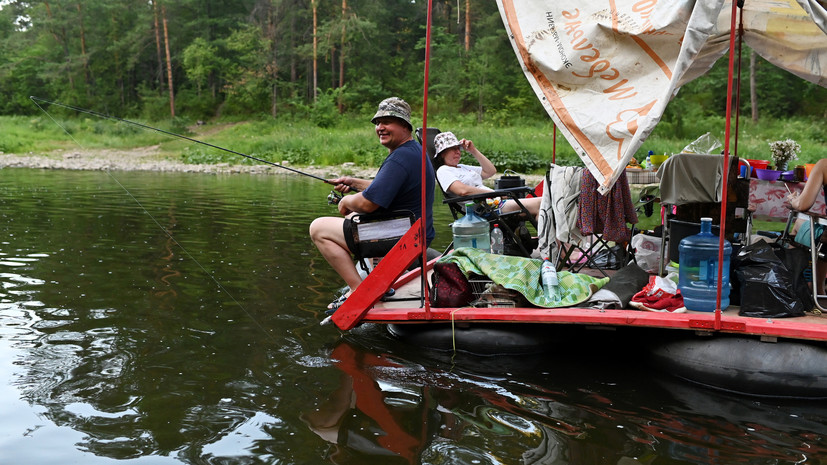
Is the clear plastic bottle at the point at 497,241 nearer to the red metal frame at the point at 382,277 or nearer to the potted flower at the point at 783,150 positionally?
the red metal frame at the point at 382,277

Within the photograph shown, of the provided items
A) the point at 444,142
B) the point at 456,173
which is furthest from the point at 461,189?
the point at 444,142

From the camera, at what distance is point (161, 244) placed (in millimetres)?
9734

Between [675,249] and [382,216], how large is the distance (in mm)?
2112

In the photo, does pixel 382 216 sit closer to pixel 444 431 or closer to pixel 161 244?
pixel 444 431

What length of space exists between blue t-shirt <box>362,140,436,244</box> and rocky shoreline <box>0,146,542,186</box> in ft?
59.5

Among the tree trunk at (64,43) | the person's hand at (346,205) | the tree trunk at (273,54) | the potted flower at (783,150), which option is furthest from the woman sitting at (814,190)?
the tree trunk at (64,43)

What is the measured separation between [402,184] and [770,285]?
246cm

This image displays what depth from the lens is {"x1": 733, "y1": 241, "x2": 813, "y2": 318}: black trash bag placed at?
14.9 feet

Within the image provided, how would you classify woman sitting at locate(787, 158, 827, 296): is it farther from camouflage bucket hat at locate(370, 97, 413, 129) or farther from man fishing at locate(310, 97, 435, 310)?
camouflage bucket hat at locate(370, 97, 413, 129)

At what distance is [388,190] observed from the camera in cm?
525

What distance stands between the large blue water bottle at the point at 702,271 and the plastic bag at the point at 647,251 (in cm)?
157

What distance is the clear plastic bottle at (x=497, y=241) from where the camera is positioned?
700 centimetres

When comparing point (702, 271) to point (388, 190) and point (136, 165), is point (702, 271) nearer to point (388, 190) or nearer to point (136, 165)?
point (388, 190)

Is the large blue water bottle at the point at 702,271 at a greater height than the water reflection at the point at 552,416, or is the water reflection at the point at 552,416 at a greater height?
the large blue water bottle at the point at 702,271
